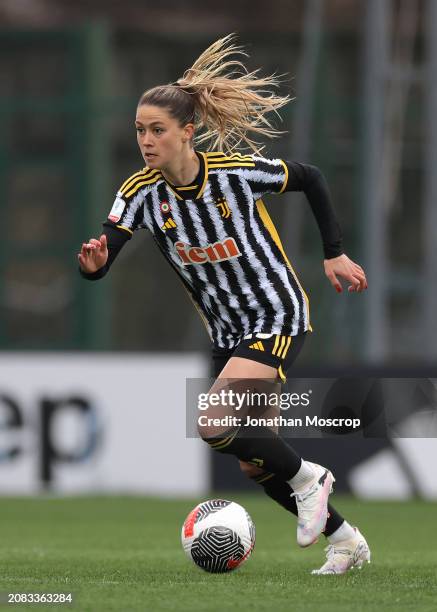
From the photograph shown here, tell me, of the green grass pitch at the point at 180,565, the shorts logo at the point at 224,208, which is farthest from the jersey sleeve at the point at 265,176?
the green grass pitch at the point at 180,565

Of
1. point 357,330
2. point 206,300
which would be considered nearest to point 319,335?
point 357,330

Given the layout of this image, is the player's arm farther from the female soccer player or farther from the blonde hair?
the blonde hair

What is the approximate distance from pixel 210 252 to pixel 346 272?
0.54m

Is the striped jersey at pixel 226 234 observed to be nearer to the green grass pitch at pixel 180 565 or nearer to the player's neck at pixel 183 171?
the player's neck at pixel 183 171

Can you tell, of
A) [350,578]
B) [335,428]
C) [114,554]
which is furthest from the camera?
[114,554]

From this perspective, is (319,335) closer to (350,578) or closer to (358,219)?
(358,219)

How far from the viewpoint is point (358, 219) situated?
617 inches

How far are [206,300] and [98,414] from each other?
247 inches

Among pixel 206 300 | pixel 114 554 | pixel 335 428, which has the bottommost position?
pixel 114 554

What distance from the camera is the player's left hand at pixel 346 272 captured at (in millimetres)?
5852

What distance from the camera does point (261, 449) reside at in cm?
580

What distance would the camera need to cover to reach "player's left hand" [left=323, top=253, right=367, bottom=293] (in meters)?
5.85

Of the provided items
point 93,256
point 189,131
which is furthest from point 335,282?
point 93,256

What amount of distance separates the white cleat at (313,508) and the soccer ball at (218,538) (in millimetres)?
255
